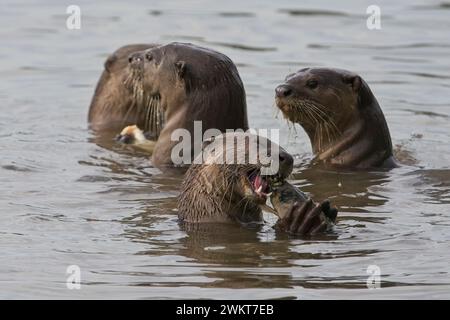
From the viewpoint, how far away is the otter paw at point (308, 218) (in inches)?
285

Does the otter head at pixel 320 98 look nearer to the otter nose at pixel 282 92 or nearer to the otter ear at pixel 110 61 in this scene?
the otter nose at pixel 282 92

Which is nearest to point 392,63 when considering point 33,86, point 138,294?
point 33,86

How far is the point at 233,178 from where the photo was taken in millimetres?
7453

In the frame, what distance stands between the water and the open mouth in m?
0.25

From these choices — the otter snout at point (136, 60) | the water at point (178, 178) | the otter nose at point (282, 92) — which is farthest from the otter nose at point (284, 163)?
the otter snout at point (136, 60)

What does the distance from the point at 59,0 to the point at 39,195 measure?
7460 millimetres

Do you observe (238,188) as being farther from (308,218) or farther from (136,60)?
(136,60)

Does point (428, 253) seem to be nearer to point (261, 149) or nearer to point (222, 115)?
point (261, 149)

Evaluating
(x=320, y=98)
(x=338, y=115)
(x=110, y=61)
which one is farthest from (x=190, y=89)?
(x=110, y=61)

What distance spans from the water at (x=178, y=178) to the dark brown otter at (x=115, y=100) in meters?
0.17

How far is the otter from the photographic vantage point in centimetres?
728

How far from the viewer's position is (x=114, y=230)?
25.2ft

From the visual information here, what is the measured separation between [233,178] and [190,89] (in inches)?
75.4

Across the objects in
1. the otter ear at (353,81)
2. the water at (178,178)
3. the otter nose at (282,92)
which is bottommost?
the water at (178,178)
